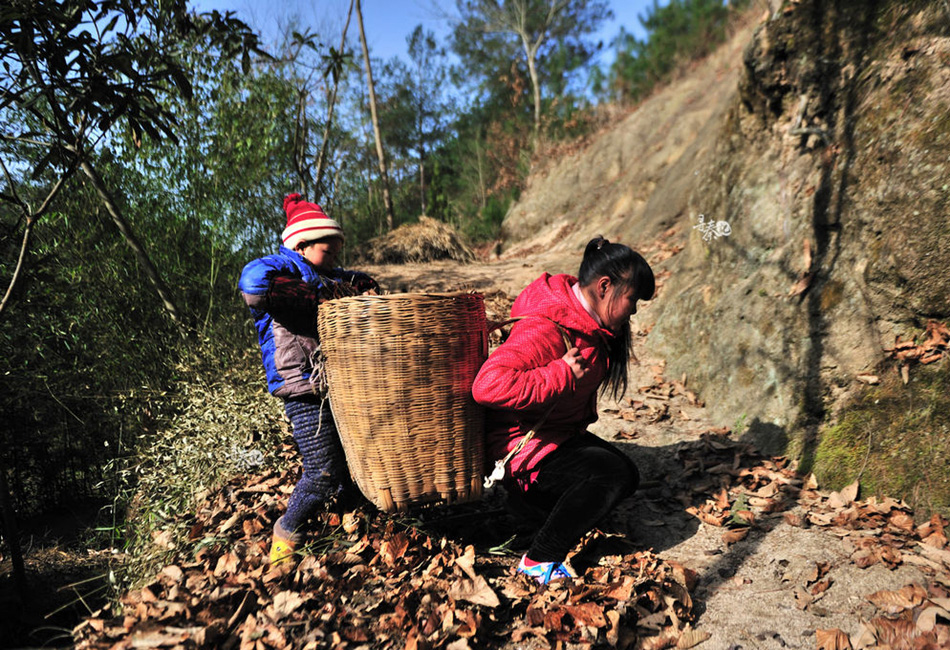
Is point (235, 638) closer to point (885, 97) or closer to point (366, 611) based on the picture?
point (366, 611)

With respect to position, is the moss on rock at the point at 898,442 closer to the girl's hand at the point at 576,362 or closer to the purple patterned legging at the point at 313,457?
the girl's hand at the point at 576,362

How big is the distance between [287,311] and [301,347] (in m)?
0.21

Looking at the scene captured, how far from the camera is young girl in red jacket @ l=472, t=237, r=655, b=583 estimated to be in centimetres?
255

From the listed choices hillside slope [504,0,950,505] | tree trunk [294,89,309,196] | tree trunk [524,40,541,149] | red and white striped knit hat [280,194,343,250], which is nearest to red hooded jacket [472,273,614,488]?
red and white striped knit hat [280,194,343,250]

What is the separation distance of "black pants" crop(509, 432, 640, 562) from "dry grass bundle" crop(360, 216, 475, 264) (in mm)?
8632

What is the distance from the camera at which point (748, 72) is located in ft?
18.7

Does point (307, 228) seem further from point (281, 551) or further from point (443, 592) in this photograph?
point (443, 592)

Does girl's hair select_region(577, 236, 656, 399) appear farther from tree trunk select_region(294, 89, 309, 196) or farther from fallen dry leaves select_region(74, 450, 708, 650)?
tree trunk select_region(294, 89, 309, 196)

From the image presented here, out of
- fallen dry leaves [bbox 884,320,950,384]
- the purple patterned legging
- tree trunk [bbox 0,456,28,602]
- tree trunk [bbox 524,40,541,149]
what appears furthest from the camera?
tree trunk [bbox 524,40,541,149]

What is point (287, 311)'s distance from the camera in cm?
266

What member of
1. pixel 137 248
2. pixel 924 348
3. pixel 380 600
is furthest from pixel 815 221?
pixel 137 248

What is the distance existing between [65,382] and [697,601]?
19.3 feet

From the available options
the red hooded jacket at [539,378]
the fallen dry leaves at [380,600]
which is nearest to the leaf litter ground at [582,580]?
the fallen dry leaves at [380,600]

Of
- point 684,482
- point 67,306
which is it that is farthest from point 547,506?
point 67,306
